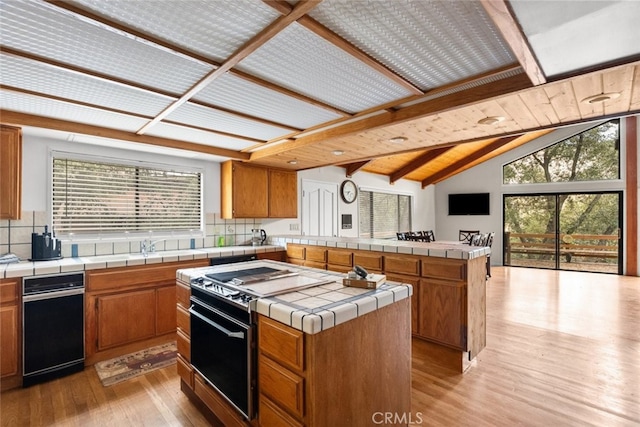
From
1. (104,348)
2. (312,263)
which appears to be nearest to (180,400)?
(104,348)

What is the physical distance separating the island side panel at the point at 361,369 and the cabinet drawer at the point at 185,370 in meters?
1.20

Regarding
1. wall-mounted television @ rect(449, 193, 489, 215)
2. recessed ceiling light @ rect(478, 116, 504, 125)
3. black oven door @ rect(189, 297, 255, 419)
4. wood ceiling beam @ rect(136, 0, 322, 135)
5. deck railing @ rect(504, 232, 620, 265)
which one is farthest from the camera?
wall-mounted television @ rect(449, 193, 489, 215)

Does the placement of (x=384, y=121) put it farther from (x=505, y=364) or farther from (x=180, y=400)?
(x=180, y=400)

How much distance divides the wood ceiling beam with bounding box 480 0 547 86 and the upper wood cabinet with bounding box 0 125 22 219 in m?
3.55

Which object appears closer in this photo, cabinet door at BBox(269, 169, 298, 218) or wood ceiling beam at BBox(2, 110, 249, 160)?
wood ceiling beam at BBox(2, 110, 249, 160)

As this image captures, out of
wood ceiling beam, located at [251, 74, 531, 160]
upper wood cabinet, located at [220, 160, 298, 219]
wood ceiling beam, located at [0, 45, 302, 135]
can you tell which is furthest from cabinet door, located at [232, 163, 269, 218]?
wood ceiling beam, located at [0, 45, 302, 135]

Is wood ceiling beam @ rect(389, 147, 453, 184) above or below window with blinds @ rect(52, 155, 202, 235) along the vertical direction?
above

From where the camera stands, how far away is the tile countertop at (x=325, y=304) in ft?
4.12

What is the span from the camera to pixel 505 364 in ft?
8.75

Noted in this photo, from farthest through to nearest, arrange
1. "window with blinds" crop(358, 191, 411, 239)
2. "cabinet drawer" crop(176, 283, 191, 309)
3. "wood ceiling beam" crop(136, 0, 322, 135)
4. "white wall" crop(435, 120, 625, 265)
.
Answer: "white wall" crop(435, 120, 625, 265) < "window with blinds" crop(358, 191, 411, 239) < "cabinet drawer" crop(176, 283, 191, 309) < "wood ceiling beam" crop(136, 0, 322, 135)

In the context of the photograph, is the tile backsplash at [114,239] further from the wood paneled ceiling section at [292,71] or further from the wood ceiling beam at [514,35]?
the wood ceiling beam at [514,35]

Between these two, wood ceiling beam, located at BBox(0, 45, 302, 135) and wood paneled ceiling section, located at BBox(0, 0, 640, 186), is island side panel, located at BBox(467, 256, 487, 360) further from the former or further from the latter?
wood ceiling beam, located at BBox(0, 45, 302, 135)

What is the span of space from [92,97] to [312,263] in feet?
9.06

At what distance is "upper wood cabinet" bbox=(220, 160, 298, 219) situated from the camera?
4.08m
